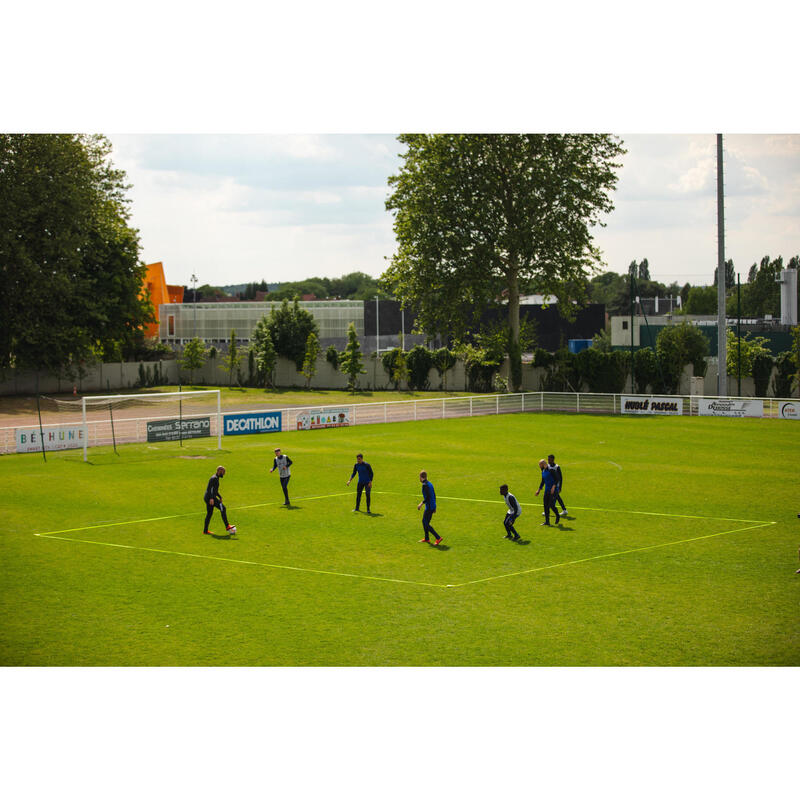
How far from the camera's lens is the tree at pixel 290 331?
86438 mm

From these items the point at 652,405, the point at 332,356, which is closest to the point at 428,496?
the point at 652,405

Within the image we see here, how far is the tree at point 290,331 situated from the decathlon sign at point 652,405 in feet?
123

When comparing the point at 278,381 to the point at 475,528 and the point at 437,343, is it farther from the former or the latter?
the point at 475,528

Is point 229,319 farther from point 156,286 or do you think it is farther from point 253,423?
point 253,423

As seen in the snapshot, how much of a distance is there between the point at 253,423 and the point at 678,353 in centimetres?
3606

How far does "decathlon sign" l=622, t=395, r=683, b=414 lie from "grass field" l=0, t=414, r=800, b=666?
66.7 feet

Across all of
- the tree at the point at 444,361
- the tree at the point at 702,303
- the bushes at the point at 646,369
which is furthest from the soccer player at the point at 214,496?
the tree at the point at 702,303

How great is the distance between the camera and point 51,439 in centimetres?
3888

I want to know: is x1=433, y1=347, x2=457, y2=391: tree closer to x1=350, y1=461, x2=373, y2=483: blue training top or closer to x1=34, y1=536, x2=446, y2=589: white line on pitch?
x1=350, y1=461, x2=373, y2=483: blue training top

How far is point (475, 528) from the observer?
2331 cm

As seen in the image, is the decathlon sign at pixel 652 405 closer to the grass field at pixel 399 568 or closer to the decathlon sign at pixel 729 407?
the decathlon sign at pixel 729 407

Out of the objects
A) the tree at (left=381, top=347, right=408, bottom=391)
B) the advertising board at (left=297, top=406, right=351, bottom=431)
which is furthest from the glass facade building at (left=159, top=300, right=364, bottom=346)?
Result: the advertising board at (left=297, top=406, right=351, bottom=431)
